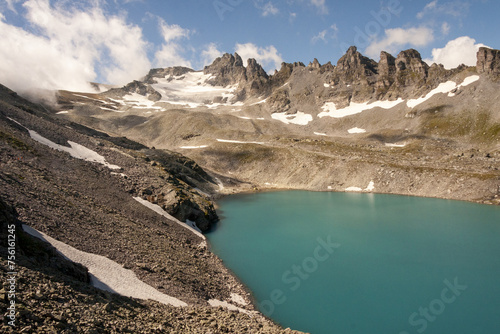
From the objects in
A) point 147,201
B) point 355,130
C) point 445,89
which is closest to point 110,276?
point 147,201

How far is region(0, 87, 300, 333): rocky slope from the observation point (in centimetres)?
1209

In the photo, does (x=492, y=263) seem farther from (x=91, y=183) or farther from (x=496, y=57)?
(x=496, y=57)

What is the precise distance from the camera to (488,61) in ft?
468

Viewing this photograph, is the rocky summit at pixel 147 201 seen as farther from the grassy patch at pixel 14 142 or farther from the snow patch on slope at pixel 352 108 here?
the snow patch on slope at pixel 352 108

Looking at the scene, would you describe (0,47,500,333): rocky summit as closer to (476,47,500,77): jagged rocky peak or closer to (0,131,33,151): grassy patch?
(0,131,33,151): grassy patch

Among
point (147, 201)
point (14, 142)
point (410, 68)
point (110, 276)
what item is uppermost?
point (410, 68)

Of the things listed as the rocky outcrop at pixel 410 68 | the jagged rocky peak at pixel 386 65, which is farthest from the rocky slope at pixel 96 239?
the jagged rocky peak at pixel 386 65

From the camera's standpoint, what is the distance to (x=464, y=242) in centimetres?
3634

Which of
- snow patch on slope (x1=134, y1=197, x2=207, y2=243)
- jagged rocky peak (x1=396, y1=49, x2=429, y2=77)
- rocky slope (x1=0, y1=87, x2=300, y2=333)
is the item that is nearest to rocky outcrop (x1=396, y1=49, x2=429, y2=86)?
jagged rocky peak (x1=396, y1=49, x2=429, y2=77)

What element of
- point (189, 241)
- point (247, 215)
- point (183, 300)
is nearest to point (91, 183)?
point (189, 241)

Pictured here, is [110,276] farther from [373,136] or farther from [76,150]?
[373,136]

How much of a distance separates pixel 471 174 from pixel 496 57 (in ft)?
397

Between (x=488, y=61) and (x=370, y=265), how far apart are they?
16596cm

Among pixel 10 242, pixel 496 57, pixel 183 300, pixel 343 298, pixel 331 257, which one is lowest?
pixel 183 300
